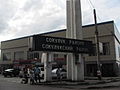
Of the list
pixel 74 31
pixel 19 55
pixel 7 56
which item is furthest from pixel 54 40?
pixel 7 56

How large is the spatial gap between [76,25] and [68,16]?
165 centimetres

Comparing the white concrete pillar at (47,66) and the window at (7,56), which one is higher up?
the window at (7,56)

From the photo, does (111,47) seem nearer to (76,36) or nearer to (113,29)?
(113,29)

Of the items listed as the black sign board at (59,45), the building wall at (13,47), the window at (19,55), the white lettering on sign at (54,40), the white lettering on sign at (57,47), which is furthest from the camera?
the window at (19,55)

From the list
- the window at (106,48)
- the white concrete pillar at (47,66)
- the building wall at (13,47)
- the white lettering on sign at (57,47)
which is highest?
the building wall at (13,47)

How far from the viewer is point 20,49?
60844mm

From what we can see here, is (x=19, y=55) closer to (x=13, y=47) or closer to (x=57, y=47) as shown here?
(x=13, y=47)

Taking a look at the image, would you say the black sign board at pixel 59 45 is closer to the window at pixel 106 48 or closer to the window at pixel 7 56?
the window at pixel 106 48

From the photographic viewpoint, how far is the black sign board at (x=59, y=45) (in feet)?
70.3

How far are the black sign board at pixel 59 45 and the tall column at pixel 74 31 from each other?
925mm

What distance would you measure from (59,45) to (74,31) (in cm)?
336

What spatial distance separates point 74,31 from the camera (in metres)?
25.6

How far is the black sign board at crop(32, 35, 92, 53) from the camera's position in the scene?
2142 centimetres

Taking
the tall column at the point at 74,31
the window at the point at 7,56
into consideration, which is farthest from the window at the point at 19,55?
the tall column at the point at 74,31
